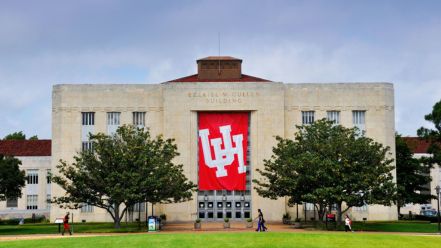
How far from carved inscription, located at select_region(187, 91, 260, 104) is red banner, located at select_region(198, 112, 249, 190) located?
1.76 metres

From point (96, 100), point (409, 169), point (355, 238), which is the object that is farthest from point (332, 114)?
point (355, 238)

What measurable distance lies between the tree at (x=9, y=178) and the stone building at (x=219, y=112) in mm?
15149

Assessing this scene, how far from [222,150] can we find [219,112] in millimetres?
4756

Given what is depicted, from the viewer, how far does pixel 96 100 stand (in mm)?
84375

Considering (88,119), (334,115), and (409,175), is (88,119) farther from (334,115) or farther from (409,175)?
(409,175)

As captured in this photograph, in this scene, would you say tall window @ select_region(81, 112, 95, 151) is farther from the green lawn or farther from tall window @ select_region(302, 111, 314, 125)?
the green lawn

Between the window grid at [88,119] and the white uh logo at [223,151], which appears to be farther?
the window grid at [88,119]

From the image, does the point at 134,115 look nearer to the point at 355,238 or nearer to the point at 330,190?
the point at 330,190

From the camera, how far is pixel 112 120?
84375mm

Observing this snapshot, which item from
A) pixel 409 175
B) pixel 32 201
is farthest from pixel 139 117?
pixel 409 175

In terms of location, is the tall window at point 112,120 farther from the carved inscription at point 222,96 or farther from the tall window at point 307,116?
the tall window at point 307,116

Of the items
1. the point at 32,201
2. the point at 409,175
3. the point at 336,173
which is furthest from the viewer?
the point at 32,201

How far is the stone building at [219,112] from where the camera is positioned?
8206cm

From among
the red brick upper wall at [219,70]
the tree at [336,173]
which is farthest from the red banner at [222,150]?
the tree at [336,173]
